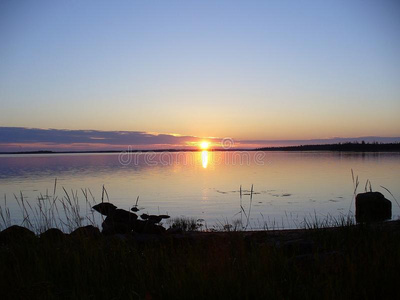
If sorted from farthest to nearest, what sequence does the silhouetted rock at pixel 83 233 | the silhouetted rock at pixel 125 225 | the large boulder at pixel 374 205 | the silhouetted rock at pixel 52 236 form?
the large boulder at pixel 374 205, the silhouetted rock at pixel 125 225, the silhouetted rock at pixel 83 233, the silhouetted rock at pixel 52 236

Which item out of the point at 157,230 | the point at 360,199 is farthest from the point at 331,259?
the point at 360,199

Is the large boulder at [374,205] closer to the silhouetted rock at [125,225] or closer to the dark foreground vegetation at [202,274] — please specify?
the silhouetted rock at [125,225]

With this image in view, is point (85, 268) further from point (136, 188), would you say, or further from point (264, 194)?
point (136, 188)

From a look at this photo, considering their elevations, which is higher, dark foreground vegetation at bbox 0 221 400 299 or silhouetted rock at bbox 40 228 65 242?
→ dark foreground vegetation at bbox 0 221 400 299

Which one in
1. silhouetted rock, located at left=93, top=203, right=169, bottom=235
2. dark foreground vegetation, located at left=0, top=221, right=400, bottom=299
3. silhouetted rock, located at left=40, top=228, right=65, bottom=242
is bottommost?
silhouetted rock, located at left=93, top=203, right=169, bottom=235

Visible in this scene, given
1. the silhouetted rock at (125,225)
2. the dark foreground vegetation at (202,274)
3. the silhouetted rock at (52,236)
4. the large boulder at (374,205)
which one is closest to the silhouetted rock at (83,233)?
the silhouetted rock at (52,236)

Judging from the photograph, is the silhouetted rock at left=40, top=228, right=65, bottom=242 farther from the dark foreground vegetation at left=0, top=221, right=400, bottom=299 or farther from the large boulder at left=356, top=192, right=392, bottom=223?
the large boulder at left=356, top=192, right=392, bottom=223

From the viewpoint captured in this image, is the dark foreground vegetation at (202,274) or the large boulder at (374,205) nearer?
the dark foreground vegetation at (202,274)

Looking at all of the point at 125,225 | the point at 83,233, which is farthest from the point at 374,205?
the point at 83,233

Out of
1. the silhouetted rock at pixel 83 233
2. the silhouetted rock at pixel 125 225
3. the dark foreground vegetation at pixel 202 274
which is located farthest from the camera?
the silhouetted rock at pixel 125 225

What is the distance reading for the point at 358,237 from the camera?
24.8 ft

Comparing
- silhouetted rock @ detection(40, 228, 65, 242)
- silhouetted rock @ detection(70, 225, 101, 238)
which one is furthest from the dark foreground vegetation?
silhouetted rock @ detection(70, 225, 101, 238)

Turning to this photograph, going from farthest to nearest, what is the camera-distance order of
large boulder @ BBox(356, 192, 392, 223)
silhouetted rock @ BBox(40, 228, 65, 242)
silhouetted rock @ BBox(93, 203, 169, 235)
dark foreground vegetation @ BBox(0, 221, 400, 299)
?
large boulder @ BBox(356, 192, 392, 223) < silhouetted rock @ BBox(93, 203, 169, 235) < silhouetted rock @ BBox(40, 228, 65, 242) < dark foreground vegetation @ BBox(0, 221, 400, 299)

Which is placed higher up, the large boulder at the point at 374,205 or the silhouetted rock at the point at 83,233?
the silhouetted rock at the point at 83,233
